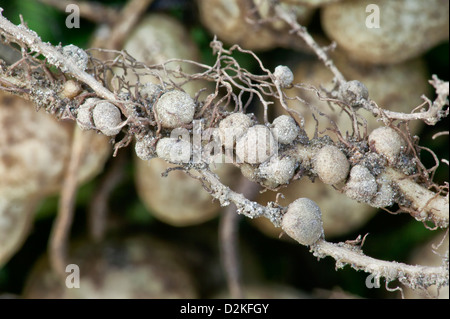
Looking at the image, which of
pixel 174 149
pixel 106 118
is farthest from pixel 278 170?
pixel 106 118

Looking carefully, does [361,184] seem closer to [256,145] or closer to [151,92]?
[256,145]

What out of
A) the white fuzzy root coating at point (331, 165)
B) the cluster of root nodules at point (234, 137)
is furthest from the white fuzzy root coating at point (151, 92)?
the white fuzzy root coating at point (331, 165)

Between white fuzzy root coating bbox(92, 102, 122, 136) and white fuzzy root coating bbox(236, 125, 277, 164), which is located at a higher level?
white fuzzy root coating bbox(92, 102, 122, 136)

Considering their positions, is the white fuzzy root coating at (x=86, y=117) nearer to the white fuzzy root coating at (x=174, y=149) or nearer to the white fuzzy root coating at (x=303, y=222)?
the white fuzzy root coating at (x=174, y=149)

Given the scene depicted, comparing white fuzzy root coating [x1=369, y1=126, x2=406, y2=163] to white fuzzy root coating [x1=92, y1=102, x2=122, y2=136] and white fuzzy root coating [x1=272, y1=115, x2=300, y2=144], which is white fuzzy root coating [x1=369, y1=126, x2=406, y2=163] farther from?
white fuzzy root coating [x1=92, y1=102, x2=122, y2=136]

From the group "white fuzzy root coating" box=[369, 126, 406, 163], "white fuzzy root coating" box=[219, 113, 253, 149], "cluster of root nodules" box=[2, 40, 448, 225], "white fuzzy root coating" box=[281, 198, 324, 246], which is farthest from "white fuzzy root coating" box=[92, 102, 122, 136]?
"white fuzzy root coating" box=[369, 126, 406, 163]

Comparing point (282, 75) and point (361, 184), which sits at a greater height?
point (282, 75)
